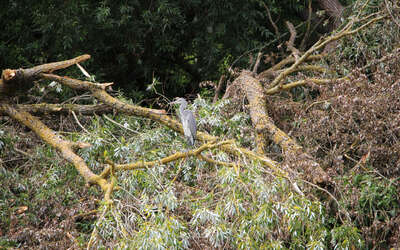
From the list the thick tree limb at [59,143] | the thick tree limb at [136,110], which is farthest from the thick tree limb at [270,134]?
the thick tree limb at [59,143]

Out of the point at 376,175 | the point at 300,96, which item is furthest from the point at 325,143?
the point at 300,96

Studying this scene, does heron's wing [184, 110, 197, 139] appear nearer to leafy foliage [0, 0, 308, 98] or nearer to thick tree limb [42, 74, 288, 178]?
thick tree limb [42, 74, 288, 178]

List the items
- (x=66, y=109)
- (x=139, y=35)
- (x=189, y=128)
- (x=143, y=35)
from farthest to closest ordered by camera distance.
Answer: (x=143, y=35)
(x=139, y=35)
(x=66, y=109)
(x=189, y=128)

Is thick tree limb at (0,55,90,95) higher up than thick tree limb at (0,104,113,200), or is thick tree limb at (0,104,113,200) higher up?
thick tree limb at (0,55,90,95)

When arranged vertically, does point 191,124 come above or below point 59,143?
above

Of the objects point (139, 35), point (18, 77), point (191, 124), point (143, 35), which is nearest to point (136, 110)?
point (191, 124)

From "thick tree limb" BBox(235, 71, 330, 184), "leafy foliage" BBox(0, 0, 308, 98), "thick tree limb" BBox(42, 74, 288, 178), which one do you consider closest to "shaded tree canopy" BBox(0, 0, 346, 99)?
"leafy foliage" BBox(0, 0, 308, 98)

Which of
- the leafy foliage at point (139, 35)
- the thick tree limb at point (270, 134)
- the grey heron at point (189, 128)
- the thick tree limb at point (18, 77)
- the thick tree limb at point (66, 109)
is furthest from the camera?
the leafy foliage at point (139, 35)

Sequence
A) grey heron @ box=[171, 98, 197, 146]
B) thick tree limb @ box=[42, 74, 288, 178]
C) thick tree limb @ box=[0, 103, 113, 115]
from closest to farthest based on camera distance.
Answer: grey heron @ box=[171, 98, 197, 146]
thick tree limb @ box=[42, 74, 288, 178]
thick tree limb @ box=[0, 103, 113, 115]

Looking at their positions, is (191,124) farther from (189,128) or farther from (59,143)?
(59,143)

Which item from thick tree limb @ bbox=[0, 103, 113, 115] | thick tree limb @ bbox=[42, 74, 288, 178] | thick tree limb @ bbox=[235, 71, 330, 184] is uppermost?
thick tree limb @ bbox=[235, 71, 330, 184]

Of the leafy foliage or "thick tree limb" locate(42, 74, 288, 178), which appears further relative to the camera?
the leafy foliage

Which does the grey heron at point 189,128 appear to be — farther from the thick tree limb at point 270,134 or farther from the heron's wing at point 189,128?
the thick tree limb at point 270,134

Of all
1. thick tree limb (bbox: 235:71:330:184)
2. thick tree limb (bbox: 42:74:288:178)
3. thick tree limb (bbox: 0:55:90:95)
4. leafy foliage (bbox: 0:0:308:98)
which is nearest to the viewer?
thick tree limb (bbox: 235:71:330:184)
